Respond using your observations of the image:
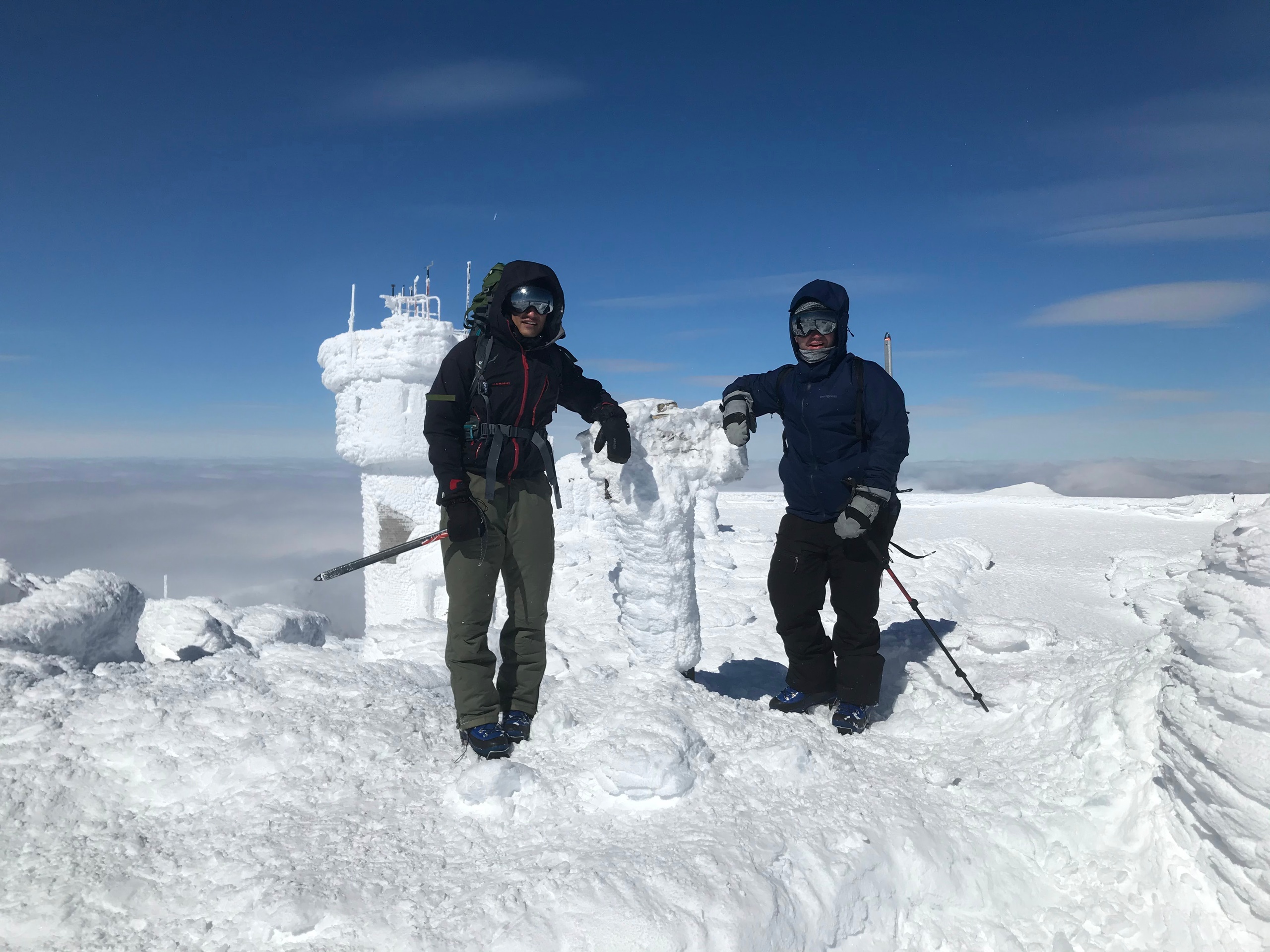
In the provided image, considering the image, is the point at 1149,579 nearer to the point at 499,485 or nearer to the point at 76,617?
the point at 499,485

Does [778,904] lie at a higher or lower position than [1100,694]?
lower

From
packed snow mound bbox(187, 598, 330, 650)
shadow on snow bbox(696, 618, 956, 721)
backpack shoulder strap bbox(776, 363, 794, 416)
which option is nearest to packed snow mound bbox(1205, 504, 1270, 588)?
shadow on snow bbox(696, 618, 956, 721)

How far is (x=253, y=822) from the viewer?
9.39 feet

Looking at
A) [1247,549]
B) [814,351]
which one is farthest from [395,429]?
[1247,549]

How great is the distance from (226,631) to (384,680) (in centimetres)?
263

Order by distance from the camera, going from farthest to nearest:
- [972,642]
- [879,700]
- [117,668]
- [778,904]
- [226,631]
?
[226,631]
[972,642]
[879,700]
[117,668]
[778,904]

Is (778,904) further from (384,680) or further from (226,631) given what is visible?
(226,631)

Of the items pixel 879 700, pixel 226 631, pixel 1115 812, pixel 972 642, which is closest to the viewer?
pixel 1115 812

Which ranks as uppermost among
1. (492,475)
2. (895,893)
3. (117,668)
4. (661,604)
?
(492,475)

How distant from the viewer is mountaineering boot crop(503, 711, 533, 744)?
3.58 meters

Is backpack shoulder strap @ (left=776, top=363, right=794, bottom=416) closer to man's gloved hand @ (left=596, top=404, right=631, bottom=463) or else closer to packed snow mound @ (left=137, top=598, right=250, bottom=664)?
man's gloved hand @ (left=596, top=404, right=631, bottom=463)

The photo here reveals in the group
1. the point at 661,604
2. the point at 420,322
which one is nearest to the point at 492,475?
the point at 661,604

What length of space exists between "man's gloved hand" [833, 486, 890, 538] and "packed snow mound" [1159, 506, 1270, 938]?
1.28 meters

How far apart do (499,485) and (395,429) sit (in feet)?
27.1
